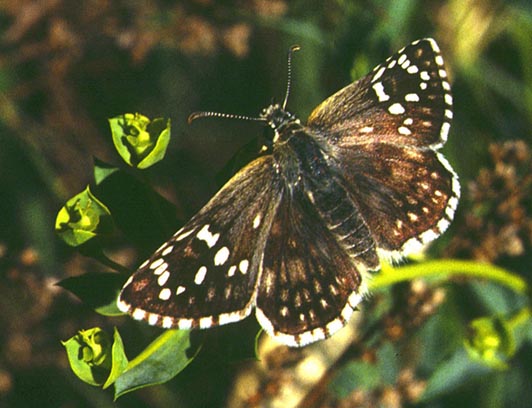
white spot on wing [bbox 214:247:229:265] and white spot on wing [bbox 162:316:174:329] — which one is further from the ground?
white spot on wing [bbox 162:316:174:329]

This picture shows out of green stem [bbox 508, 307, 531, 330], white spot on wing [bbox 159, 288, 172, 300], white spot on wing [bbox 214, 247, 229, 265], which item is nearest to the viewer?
white spot on wing [bbox 159, 288, 172, 300]

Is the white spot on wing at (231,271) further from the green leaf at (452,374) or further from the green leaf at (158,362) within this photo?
the green leaf at (452,374)

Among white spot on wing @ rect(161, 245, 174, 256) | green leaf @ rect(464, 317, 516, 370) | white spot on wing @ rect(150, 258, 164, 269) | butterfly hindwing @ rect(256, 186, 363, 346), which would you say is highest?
white spot on wing @ rect(161, 245, 174, 256)

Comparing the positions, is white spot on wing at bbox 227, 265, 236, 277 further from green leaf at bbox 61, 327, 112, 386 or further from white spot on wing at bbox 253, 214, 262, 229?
green leaf at bbox 61, 327, 112, 386

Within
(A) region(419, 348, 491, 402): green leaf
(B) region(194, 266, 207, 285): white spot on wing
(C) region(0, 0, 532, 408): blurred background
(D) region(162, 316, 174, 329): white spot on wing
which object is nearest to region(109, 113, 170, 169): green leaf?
(B) region(194, 266, 207, 285): white spot on wing

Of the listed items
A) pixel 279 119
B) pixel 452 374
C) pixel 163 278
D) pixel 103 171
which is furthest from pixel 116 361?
pixel 452 374

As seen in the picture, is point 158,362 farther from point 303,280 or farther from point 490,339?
point 490,339

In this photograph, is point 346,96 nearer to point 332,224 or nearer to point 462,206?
point 332,224
